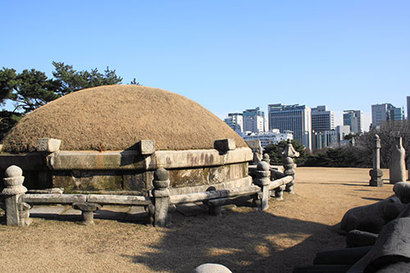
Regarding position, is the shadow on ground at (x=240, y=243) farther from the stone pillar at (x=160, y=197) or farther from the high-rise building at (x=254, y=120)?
the high-rise building at (x=254, y=120)

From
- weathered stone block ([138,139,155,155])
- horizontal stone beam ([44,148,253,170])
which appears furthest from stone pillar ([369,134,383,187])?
weathered stone block ([138,139,155,155])

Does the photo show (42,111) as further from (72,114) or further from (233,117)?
(233,117)

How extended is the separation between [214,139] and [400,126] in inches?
1039

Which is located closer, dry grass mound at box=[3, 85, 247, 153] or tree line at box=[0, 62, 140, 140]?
dry grass mound at box=[3, 85, 247, 153]

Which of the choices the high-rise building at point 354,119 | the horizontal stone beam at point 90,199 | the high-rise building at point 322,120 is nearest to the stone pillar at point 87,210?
the horizontal stone beam at point 90,199

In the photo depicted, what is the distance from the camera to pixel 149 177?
715cm

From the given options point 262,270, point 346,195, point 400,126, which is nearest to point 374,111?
point 400,126

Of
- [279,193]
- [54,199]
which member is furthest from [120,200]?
[279,193]

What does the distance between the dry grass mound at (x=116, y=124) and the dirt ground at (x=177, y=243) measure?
1.91 meters

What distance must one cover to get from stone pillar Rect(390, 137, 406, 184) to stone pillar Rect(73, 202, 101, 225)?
1161 centimetres

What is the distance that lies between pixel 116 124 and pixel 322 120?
107601mm

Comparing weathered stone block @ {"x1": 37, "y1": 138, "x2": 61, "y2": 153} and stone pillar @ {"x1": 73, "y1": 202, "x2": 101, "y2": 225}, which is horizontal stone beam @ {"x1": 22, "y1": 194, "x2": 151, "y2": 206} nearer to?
stone pillar @ {"x1": 73, "y1": 202, "x2": 101, "y2": 225}

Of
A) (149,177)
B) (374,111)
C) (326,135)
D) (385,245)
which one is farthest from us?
(374,111)

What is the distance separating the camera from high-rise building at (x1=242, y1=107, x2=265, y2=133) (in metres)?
115
